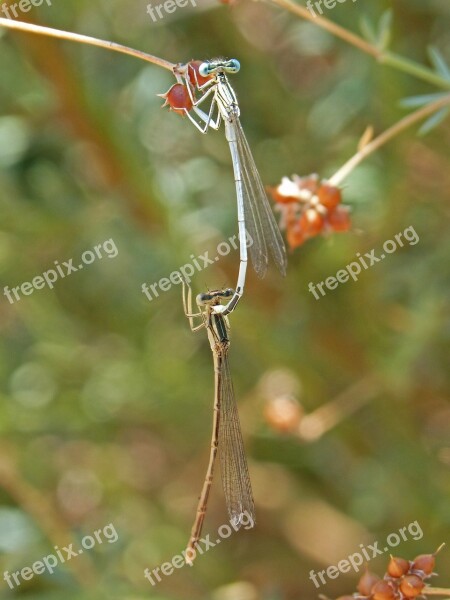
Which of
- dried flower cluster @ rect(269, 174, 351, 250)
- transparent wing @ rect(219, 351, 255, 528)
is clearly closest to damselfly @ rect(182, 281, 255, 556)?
transparent wing @ rect(219, 351, 255, 528)

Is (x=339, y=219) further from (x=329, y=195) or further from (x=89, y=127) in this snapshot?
(x=89, y=127)

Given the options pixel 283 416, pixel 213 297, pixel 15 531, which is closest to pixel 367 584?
pixel 213 297

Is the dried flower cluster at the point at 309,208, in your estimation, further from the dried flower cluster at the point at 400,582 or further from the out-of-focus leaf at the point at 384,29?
the dried flower cluster at the point at 400,582

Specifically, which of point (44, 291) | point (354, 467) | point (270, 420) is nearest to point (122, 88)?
point (44, 291)

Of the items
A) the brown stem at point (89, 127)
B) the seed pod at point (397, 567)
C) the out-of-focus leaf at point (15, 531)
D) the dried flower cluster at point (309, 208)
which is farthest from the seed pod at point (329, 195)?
the out-of-focus leaf at point (15, 531)

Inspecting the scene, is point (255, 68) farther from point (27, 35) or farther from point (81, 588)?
point (81, 588)

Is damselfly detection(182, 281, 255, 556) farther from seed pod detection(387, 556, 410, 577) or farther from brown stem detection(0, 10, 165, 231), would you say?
brown stem detection(0, 10, 165, 231)
